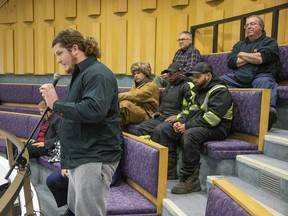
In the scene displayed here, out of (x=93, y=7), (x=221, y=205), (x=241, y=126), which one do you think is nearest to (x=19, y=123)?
(x=93, y=7)

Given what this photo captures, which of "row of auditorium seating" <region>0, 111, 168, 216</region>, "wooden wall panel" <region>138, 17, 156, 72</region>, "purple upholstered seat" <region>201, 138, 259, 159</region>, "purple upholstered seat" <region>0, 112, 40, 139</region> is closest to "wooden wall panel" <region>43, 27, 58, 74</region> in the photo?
"purple upholstered seat" <region>0, 112, 40, 139</region>

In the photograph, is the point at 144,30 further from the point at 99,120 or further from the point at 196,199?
the point at 99,120

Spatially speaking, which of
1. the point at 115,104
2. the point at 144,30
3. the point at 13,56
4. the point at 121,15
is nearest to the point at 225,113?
the point at 115,104

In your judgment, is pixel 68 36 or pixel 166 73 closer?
pixel 68 36

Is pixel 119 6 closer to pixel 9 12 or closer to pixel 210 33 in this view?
pixel 210 33

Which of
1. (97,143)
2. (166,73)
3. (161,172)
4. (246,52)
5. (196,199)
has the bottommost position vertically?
(196,199)

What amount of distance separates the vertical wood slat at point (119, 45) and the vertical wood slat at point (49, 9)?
3.80 ft

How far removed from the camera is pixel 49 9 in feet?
16.6

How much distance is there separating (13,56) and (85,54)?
14.6 feet

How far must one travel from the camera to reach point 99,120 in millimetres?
1246

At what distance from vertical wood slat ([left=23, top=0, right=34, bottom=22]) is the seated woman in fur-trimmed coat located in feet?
10.1

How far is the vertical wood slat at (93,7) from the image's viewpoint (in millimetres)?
4660

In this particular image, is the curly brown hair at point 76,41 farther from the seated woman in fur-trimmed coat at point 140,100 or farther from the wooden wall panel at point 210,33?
the wooden wall panel at point 210,33

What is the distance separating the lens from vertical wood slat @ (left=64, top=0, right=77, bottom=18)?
191 inches
